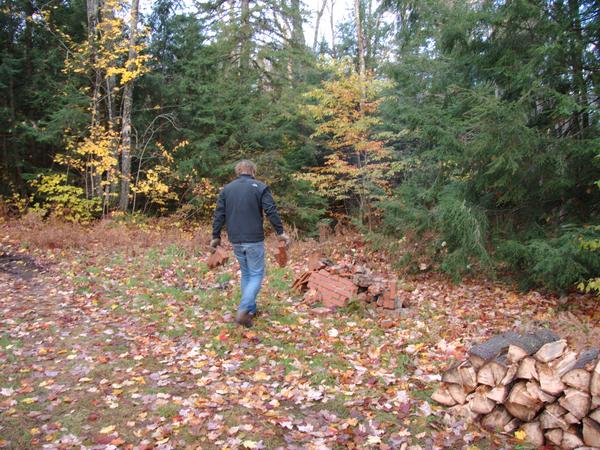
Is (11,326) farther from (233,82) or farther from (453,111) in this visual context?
(233,82)

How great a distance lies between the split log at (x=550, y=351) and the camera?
140 inches

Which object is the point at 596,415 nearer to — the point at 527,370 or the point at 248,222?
the point at 527,370

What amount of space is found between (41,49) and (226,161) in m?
7.19

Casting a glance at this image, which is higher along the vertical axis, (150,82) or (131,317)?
(150,82)

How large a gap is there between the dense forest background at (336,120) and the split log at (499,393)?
152 inches

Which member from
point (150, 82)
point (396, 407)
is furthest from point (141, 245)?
point (396, 407)

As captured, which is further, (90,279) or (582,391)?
(90,279)

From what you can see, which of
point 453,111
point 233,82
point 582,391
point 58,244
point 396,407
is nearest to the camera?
point 582,391

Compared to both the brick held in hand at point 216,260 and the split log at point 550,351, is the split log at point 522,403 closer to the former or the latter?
the split log at point 550,351

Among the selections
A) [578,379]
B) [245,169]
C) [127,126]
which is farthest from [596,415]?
[127,126]

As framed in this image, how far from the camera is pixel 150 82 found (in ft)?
50.8

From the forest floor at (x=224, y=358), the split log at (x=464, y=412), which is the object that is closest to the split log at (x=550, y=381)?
the forest floor at (x=224, y=358)

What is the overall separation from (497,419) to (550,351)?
712 millimetres

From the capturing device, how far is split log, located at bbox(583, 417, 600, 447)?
3178 mm
